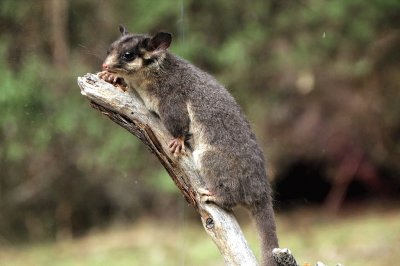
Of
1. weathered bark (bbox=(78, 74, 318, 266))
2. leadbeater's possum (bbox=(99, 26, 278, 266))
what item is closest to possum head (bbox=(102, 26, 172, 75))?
leadbeater's possum (bbox=(99, 26, 278, 266))

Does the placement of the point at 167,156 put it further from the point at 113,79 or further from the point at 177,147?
the point at 113,79

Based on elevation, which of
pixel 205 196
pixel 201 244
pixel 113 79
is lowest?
pixel 205 196

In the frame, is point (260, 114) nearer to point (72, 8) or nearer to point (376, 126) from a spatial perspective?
point (376, 126)

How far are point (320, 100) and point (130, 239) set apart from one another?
3.45m

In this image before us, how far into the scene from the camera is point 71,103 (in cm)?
1066

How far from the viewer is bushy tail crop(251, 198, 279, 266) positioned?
17.2 ft

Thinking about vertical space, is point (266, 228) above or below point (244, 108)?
below

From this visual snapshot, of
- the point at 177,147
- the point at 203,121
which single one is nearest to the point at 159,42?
the point at 203,121

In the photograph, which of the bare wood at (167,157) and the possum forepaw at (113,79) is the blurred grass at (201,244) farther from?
the possum forepaw at (113,79)

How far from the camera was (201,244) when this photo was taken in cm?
1060

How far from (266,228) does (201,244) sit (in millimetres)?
5321

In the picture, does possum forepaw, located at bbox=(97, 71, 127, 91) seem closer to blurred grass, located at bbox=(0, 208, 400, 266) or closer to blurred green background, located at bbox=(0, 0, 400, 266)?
blurred grass, located at bbox=(0, 208, 400, 266)

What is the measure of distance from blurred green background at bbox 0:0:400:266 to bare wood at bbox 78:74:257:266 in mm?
4607

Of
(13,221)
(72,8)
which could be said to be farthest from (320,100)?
(13,221)
